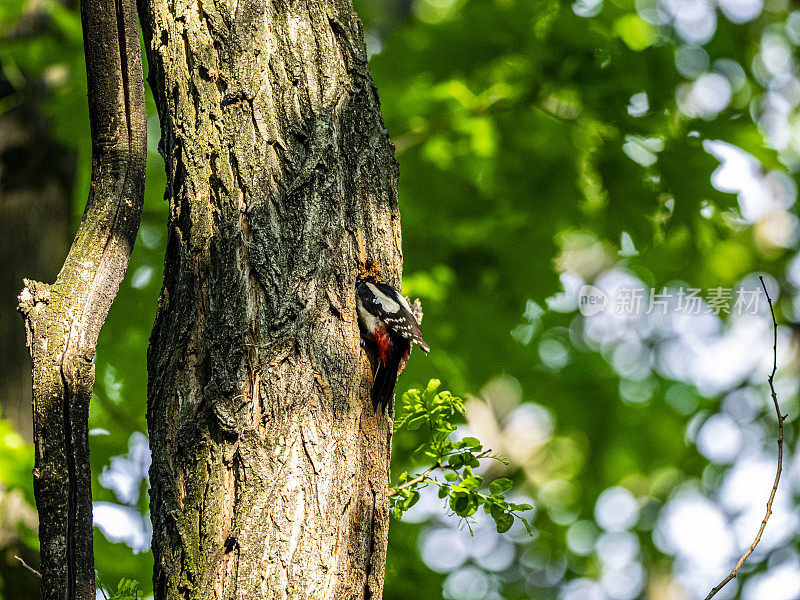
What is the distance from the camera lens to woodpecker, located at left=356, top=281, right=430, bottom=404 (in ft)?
4.87

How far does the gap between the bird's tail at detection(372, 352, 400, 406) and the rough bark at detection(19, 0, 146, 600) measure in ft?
2.03

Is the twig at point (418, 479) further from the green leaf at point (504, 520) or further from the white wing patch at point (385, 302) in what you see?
the white wing patch at point (385, 302)

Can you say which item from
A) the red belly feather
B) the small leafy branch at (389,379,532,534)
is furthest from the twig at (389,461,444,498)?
the red belly feather

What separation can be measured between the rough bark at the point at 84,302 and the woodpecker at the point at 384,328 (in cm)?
59

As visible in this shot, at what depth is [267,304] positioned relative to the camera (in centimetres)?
142

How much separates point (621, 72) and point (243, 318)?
2580 millimetres

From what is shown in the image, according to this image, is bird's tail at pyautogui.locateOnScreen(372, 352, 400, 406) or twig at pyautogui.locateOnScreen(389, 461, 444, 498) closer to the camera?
bird's tail at pyautogui.locateOnScreen(372, 352, 400, 406)

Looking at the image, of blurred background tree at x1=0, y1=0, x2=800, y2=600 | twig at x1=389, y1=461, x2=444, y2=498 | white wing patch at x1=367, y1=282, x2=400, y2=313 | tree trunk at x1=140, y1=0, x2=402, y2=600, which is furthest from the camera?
blurred background tree at x1=0, y1=0, x2=800, y2=600

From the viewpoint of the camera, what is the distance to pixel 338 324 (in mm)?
1465

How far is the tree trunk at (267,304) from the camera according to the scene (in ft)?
4.38

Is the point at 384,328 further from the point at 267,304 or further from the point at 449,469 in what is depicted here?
the point at 449,469

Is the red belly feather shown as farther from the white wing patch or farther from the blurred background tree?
the blurred background tree

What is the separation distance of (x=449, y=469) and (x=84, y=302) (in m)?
1.08

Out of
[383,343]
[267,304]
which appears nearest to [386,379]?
[383,343]
